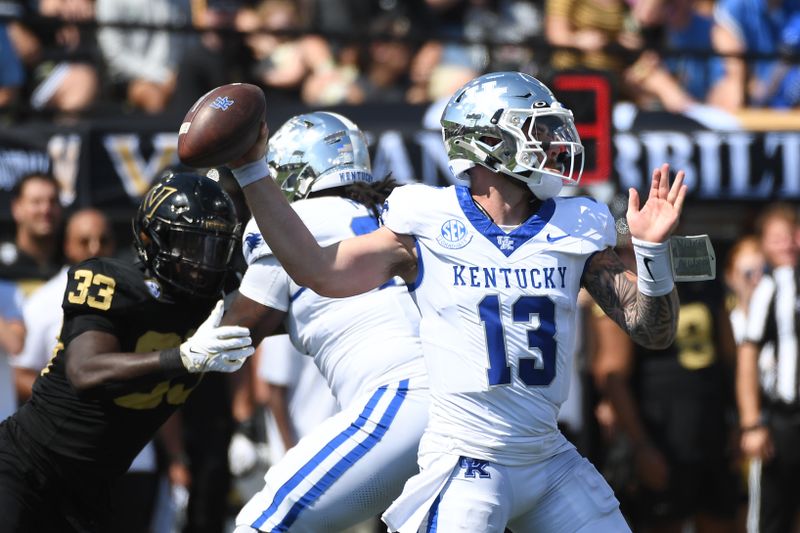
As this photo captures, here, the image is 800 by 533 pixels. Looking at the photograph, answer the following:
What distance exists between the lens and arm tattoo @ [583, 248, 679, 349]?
3.92m

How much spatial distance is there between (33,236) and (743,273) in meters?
4.05

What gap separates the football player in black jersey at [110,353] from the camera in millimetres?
4586

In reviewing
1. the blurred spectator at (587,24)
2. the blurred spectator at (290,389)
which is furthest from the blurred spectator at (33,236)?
the blurred spectator at (587,24)

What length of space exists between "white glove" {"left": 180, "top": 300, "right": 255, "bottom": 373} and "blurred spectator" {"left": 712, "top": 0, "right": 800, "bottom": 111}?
5.97 m

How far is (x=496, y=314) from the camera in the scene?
393cm

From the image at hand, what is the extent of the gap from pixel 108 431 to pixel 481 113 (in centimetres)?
164

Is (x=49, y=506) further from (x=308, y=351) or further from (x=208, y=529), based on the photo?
(x=208, y=529)

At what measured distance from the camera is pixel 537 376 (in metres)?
3.96

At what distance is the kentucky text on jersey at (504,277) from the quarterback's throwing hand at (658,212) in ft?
0.88

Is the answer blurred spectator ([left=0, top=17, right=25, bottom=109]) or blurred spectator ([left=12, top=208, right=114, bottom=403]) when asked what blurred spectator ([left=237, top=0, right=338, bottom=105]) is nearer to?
blurred spectator ([left=0, top=17, right=25, bottom=109])

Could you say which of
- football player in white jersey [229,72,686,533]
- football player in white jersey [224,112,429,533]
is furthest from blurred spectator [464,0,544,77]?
football player in white jersey [229,72,686,533]

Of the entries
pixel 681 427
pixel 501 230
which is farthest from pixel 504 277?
pixel 681 427

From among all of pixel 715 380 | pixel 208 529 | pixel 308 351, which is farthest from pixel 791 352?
pixel 308 351

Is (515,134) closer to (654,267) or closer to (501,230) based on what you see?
(501,230)
